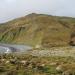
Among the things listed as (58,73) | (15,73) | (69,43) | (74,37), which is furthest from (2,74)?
(74,37)

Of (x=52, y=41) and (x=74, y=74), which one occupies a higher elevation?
(x=74, y=74)

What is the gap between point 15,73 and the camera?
3162cm

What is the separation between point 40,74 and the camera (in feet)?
105

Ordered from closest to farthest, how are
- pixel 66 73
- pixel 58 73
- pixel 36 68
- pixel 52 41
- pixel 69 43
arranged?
pixel 66 73 < pixel 58 73 < pixel 36 68 < pixel 69 43 < pixel 52 41

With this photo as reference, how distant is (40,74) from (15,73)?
2632 mm

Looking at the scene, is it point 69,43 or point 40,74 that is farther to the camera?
point 69,43

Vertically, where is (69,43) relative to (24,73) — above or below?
below

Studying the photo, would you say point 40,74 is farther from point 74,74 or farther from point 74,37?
point 74,37

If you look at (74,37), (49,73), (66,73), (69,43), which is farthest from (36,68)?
(74,37)

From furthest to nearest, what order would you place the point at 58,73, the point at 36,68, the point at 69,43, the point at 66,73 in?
the point at 69,43 → the point at 36,68 → the point at 58,73 → the point at 66,73

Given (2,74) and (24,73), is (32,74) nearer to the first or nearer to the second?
(24,73)

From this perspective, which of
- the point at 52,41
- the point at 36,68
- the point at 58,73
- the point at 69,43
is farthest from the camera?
the point at 52,41

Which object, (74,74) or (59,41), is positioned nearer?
(74,74)

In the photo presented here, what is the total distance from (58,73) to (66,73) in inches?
91.1
